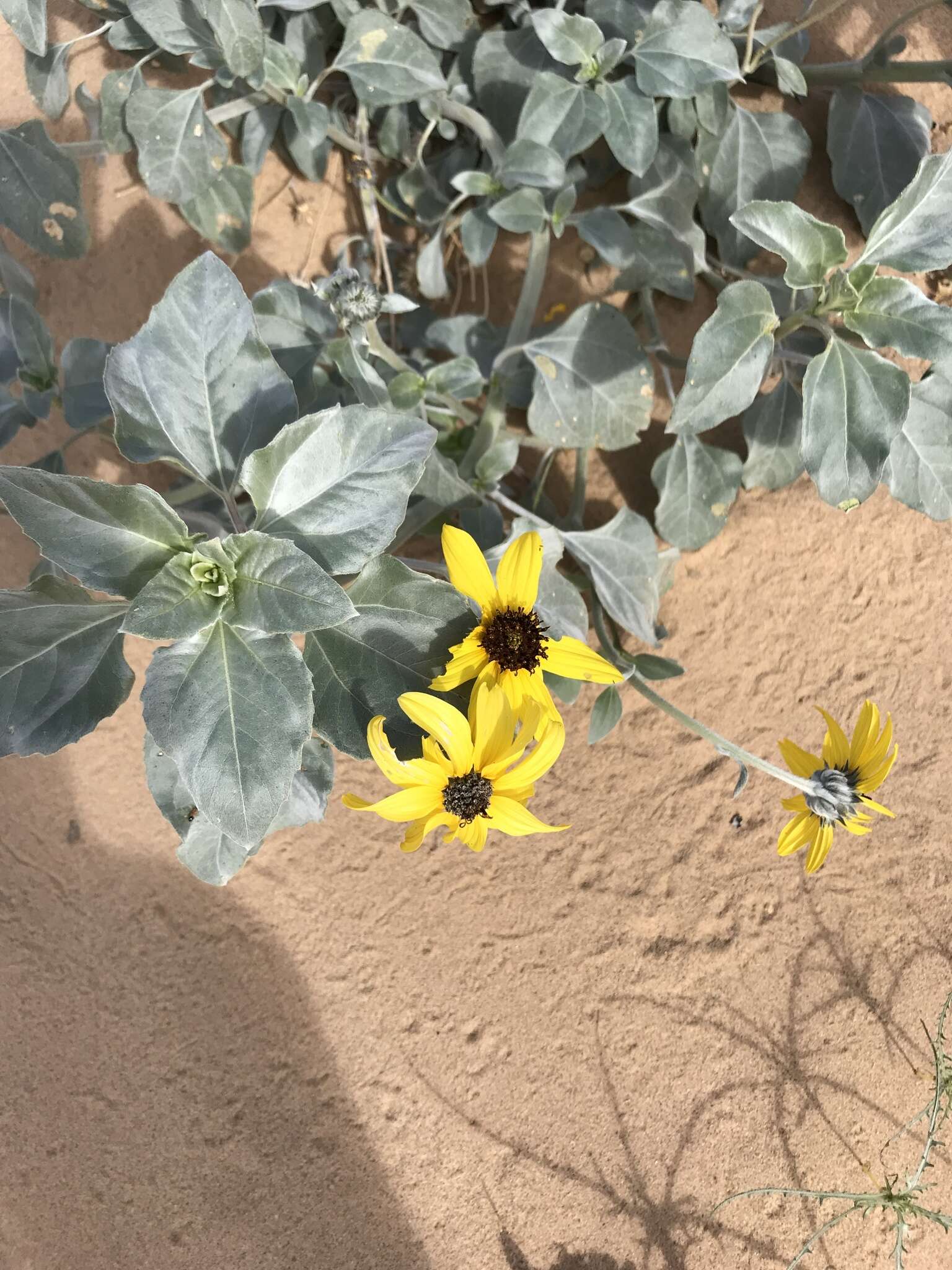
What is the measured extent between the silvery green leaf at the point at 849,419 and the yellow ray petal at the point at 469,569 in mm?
445

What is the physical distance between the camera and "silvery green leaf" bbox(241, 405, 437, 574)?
3.30 feet

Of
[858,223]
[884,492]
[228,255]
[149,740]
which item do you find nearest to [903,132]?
[858,223]

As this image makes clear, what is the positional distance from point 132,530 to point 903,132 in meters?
1.62

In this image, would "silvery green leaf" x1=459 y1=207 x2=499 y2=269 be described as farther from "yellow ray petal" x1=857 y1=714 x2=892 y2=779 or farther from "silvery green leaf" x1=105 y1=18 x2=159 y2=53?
"yellow ray petal" x1=857 y1=714 x2=892 y2=779

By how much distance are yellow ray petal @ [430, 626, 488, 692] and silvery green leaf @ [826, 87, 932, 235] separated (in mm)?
1282

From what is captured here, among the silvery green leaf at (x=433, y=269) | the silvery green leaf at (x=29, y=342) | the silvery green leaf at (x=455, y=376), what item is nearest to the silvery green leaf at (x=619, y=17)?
the silvery green leaf at (x=433, y=269)

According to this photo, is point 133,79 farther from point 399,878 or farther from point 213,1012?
point 213,1012

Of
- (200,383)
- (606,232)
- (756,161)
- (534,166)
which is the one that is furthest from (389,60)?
(200,383)

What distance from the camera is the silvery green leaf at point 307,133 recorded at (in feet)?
5.46

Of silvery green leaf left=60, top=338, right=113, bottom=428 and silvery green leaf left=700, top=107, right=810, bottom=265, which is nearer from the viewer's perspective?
silvery green leaf left=60, top=338, right=113, bottom=428

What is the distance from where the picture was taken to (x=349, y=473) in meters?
1.02

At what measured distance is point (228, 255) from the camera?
1903 mm

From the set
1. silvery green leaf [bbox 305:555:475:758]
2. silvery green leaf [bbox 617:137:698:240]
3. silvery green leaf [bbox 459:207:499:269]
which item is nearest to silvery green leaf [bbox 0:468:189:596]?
silvery green leaf [bbox 305:555:475:758]

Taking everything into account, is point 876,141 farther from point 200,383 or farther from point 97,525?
point 97,525
